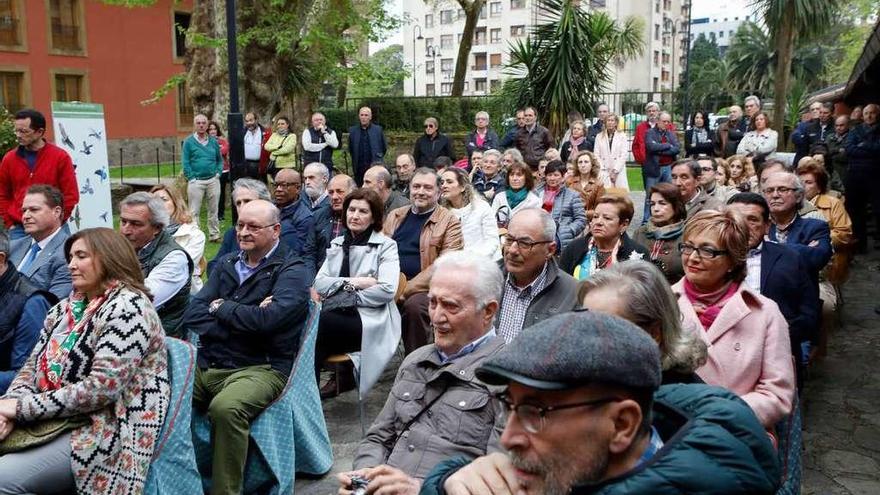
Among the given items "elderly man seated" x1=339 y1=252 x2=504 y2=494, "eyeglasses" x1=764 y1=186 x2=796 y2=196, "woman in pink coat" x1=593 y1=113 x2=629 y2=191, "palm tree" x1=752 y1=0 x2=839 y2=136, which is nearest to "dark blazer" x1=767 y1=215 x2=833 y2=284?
"eyeglasses" x1=764 y1=186 x2=796 y2=196

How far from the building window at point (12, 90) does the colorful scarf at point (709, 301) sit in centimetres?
2968

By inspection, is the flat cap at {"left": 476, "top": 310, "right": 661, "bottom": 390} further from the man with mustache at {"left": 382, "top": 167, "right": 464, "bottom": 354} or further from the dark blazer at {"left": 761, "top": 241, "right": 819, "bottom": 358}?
the man with mustache at {"left": 382, "top": 167, "right": 464, "bottom": 354}

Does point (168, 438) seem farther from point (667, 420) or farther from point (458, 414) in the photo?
point (667, 420)

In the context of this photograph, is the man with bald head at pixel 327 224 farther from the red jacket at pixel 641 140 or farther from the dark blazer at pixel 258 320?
the red jacket at pixel 641 140

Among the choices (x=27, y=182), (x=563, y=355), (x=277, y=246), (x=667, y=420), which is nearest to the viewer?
(x=563, y=355)

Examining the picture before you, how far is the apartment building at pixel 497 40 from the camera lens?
75.1m

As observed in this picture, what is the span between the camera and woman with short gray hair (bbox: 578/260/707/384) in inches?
98.0

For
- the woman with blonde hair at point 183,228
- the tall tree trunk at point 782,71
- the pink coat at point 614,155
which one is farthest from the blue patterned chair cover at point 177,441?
the tall tree trunk at point 782,71

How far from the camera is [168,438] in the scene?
11.4 feet

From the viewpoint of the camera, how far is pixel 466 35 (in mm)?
22141

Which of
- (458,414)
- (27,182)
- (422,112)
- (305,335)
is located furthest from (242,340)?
(422,112)

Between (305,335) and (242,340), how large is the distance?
0.34 m

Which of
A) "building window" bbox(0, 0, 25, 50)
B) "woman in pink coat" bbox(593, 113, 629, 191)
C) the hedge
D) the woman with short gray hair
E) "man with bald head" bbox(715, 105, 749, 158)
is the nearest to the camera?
the woman with short gray hair

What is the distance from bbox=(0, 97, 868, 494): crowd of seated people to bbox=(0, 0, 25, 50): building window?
2428 centimetres
